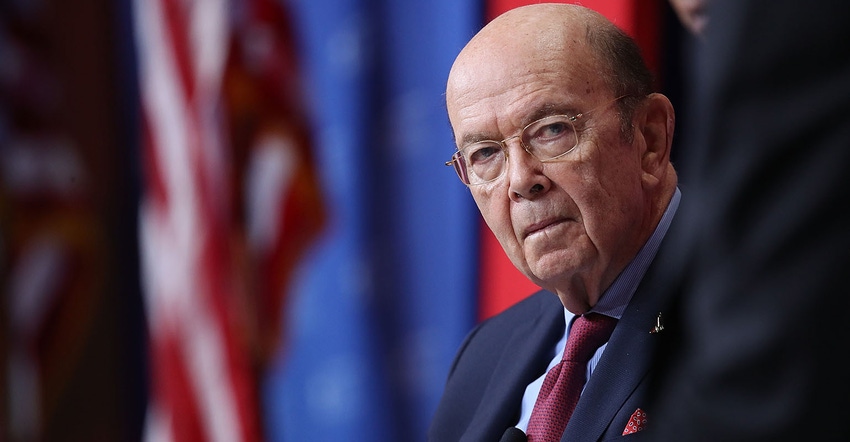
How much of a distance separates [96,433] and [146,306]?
532 millimetres

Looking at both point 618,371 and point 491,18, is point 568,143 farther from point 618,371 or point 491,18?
point 491,18

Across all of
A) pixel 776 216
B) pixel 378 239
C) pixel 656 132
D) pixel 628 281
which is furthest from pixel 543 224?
pixel 378 239

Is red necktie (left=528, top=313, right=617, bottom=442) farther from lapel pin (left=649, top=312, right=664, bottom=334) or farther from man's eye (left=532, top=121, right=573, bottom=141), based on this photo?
man's eye (left=532, top=121, right=573, bottom=141)

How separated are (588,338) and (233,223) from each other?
5.76 feet

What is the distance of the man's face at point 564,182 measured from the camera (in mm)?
1521

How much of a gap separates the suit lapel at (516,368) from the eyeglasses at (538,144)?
1.01 ft

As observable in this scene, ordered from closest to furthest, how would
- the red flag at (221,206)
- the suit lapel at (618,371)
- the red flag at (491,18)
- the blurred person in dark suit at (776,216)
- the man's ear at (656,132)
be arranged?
the blurred person in dark suit at (776,216) < the suit lapel at (618,371) < the man's ear at (656,132) < the red flag at (491,18) < the red flag at (221,206)

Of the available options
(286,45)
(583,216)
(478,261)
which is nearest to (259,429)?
(478,261)

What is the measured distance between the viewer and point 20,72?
3.29m

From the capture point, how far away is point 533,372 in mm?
1672

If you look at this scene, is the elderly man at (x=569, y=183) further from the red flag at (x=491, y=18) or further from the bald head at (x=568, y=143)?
the red flag at (x=491, y=18)

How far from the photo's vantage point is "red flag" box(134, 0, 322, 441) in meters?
3.02

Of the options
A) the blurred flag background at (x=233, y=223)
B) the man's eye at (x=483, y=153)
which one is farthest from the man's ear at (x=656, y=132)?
the blurred flag background at (x=233, y=223)

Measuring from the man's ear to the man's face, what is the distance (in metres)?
0.03
